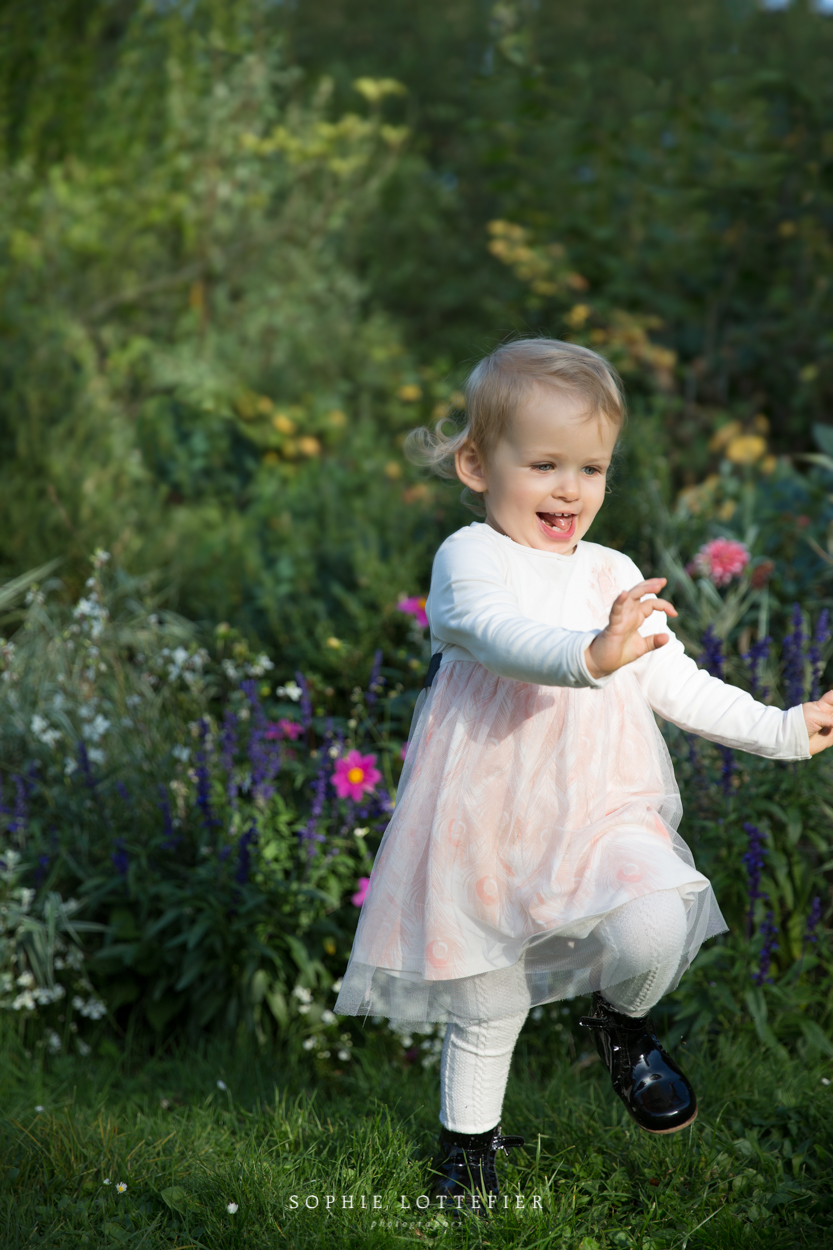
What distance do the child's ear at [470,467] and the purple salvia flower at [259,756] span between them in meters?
1.26

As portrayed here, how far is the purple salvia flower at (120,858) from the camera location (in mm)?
2967

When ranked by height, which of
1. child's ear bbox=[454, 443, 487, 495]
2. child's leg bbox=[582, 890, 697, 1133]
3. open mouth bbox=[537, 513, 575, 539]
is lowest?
child's leg bbox=[582, 890, 697, 1133]

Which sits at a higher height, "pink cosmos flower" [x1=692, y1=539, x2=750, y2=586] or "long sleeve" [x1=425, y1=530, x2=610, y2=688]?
"long sleeve" [x1=425, y1=530, x2=610, y2=688]

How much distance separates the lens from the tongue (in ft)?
6.48

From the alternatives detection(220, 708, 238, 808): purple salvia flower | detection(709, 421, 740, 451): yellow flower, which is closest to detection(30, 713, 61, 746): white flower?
detection(220, 708, 238, 808): purple salvia flower

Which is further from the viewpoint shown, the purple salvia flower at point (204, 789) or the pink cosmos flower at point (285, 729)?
the pink cosmos flower at point (285, 729)

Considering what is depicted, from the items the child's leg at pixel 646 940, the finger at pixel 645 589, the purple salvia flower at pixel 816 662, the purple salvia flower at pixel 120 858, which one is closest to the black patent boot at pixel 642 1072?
the child's leg at pixel 646 940

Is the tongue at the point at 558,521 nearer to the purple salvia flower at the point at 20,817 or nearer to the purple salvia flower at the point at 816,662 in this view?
the purple salvia flower at the point at 816,662

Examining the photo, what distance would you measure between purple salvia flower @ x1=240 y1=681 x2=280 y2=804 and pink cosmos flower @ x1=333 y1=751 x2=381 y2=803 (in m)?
0.19

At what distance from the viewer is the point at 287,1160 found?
2.17m

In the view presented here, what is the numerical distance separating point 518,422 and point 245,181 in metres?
5.96

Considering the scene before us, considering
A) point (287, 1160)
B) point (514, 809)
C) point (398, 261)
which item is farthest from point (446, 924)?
point (398, 261)

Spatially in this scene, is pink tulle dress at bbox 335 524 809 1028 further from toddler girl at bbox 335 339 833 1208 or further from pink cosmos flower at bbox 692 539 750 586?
pink cosmos flower at bbox 692 539 750 586

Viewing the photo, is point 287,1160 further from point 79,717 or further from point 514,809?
point 79,717
